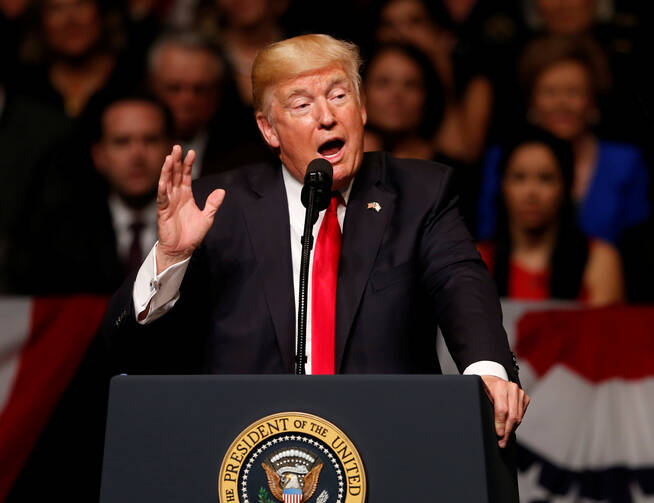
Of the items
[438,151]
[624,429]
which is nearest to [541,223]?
[438,151]

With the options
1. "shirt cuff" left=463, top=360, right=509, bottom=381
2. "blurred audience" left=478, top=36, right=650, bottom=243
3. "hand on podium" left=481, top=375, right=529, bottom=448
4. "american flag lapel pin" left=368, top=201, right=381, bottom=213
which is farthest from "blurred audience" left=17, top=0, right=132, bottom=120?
"hand on podium" left=481, top=375, right=529, bottom=448

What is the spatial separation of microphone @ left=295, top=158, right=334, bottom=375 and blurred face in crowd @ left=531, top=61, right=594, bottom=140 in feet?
9.20

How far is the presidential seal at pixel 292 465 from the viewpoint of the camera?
1504 millimetres

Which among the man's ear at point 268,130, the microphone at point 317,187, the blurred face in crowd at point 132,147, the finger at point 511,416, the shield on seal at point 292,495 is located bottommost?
the shield on seal at point 292,495

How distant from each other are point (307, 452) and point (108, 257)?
2.77m

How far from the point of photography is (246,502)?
1.51 metres

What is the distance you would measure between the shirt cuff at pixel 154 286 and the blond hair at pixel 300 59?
1.60ft

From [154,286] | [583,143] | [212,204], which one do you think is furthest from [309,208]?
[583,143]

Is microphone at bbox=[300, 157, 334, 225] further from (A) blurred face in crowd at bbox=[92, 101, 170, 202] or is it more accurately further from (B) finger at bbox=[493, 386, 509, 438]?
(A) blurred face in crowd at bbox=[92, 101, 170, 202]

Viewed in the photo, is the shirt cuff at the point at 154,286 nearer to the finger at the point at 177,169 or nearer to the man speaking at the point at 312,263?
the man speaking at the point at 312,263

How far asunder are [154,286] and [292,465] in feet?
1.96

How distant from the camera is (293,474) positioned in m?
1.50

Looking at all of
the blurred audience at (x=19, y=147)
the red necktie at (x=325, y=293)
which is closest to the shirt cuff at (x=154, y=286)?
the red necktie at (x=325, y=293)

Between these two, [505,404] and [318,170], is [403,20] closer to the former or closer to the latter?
[318,170]
